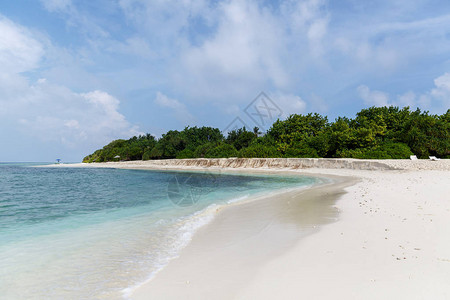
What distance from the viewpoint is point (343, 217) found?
7430 millimetres

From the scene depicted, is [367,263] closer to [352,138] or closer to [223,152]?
[352,138]

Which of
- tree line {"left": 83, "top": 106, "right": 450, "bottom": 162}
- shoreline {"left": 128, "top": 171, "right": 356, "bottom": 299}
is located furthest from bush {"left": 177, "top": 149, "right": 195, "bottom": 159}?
shoreline {"left": 128, "top": 171, "right": 356, "bottom": 299}

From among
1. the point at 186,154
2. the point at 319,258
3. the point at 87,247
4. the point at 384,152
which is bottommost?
the point at 87,247

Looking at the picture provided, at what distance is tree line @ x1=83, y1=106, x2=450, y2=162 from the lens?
111ft

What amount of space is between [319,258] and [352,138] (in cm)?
3849

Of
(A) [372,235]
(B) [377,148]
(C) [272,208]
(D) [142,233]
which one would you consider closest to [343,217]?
(A) [372,235]

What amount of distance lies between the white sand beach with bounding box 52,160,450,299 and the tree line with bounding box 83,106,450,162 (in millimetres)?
32281

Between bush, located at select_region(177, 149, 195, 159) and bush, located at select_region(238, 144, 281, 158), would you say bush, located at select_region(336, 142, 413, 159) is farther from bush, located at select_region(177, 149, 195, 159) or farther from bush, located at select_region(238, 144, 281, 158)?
bush, located at select_region(177, 149, 195, 159)

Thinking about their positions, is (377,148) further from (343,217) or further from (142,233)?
(142,233)

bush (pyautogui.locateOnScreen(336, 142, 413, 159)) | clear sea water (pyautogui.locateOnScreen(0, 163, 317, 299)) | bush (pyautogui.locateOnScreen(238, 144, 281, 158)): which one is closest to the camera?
clear sea water (pyautogui.locateOnScreen(0, 163, 317, 299))

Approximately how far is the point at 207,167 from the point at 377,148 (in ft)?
96.2

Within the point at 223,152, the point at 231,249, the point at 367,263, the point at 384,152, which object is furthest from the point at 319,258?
the point at 223,152

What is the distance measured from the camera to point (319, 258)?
4.36 meters

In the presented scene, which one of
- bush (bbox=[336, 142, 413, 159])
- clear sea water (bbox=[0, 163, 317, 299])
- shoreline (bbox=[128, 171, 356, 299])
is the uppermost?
bush (bbox=[336, 142, 413, 159])
